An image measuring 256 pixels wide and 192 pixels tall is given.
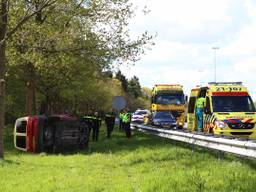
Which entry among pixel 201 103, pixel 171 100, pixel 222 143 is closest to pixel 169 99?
pixel 171 100

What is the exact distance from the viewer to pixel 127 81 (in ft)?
613

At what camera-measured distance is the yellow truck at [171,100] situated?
3894 centimetres

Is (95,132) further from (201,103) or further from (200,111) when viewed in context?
(201,103)

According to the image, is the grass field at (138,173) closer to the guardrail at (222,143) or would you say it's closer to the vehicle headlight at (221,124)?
the guardrail at (222,143)

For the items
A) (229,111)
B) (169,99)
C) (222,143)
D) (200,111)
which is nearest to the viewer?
(222,143)

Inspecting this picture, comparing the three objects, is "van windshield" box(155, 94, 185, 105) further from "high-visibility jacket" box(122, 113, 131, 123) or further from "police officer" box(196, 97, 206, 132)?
"police officer" box(196, 97, 206, 132)

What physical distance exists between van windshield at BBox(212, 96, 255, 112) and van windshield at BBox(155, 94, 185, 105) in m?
14.5

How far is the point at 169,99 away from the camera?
39.1 m

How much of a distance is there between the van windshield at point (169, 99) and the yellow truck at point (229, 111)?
1244 cm

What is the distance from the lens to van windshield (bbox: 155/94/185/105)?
39094mm

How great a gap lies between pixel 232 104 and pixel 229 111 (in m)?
0.57

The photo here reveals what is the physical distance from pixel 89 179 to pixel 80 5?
13.0 m

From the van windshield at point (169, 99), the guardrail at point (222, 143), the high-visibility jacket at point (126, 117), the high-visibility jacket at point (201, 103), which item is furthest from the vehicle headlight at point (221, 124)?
the van windshield at point (169, 99)

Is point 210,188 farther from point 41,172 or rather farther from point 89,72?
point 89,72
